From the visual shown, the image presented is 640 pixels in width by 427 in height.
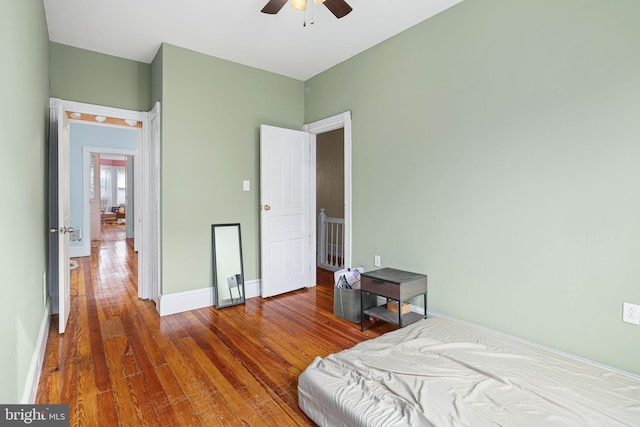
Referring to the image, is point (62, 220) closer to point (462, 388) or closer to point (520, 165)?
point (462, 388)

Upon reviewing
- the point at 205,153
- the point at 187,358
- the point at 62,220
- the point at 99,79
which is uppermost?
the point at 99,79

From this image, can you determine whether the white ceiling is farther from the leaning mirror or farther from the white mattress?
the white mattress

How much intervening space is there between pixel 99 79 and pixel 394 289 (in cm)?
384

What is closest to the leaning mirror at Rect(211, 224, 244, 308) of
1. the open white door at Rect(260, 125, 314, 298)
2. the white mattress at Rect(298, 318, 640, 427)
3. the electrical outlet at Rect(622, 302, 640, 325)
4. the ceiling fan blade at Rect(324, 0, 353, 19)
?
the open white door at Rect(260, 125, 314, 298)

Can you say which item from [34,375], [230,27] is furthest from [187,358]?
[230,27]

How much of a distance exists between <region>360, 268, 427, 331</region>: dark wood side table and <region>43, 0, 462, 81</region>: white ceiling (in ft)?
7.72

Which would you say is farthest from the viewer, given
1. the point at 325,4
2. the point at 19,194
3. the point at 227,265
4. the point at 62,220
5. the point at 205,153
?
the point at 227,265

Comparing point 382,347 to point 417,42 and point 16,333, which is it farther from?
point 417,42

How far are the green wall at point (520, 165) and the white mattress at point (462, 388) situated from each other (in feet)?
1.19

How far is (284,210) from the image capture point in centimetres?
420

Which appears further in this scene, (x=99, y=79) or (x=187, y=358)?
(x=99, y=79)

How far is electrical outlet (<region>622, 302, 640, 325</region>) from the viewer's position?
1.94 meters

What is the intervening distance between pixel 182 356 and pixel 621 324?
9.91ft

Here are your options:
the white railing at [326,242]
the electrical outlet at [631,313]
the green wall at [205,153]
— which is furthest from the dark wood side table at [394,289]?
the white railing at [326,242]
